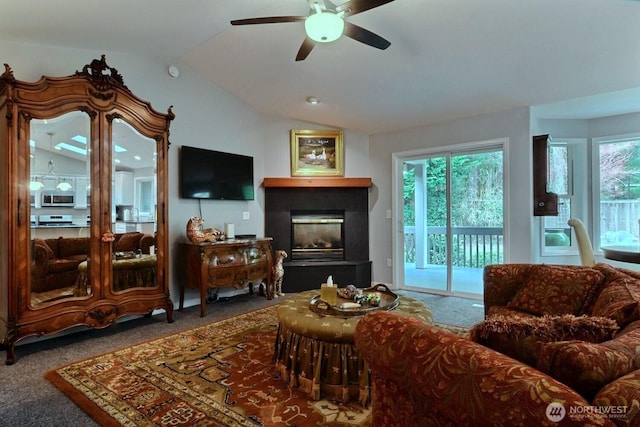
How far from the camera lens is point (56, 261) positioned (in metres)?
2.79

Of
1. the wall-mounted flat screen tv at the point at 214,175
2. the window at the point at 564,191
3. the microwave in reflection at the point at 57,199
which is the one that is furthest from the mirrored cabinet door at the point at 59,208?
the window at the point at 564,191

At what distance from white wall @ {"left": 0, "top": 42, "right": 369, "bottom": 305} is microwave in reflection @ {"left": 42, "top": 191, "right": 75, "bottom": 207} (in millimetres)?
1108

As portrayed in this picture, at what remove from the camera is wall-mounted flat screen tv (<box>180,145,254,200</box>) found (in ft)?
13.3

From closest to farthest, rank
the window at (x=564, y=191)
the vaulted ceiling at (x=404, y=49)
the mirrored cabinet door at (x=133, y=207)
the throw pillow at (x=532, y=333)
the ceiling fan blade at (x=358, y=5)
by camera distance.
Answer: the throw pillow at (x=532, y=333)
the ceiling fan blade at (x=358, y=5)
the vaulted ceiling at (x=404, y=49)
the mirrored cabinet door at (x=133, y=207)
the window at (x=564, y=191)

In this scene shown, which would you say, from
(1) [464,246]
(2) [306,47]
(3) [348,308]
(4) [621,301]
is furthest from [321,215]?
(4) [621,301]

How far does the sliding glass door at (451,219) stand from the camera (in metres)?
4.45

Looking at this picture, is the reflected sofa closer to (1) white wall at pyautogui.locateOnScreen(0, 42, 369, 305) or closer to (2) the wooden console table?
(2) the wooden console table

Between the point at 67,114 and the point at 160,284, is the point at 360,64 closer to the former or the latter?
the point at 67,114

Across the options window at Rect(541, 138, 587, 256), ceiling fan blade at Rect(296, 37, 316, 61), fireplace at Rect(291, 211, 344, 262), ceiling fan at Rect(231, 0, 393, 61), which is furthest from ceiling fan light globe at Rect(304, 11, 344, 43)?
window at Rect(541, 138, 587, 256)

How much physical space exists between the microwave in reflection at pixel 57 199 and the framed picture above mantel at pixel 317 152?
283 centimetres

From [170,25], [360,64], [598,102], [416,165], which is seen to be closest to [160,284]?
[170,25]

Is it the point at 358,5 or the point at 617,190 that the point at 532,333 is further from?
the point at 617,190

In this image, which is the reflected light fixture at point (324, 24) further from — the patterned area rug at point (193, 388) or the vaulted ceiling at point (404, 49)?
the patterned area rug at point (193, 388)

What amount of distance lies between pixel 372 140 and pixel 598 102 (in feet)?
9.10
